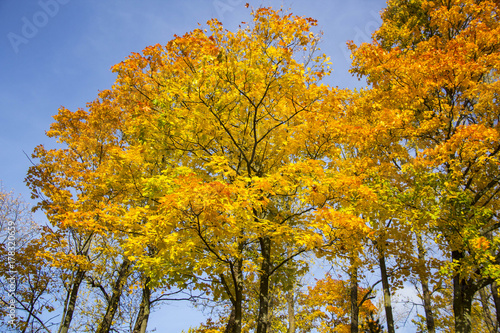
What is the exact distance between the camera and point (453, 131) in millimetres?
7617

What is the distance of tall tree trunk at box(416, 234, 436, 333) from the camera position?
347 inches

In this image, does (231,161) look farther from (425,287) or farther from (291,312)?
(291,312)

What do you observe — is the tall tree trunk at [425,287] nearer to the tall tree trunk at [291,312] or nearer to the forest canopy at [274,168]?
the forest canopy at [274,168]

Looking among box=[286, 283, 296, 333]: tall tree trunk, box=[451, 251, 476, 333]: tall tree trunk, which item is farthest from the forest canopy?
box=[286, 283, 296, 333]: tall tree trunk

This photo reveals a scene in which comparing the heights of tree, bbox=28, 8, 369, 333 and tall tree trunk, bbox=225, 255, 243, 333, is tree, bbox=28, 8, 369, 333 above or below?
above

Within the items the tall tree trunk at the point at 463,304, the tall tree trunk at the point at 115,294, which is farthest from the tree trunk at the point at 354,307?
the tall tree trunk at the point at 115,294

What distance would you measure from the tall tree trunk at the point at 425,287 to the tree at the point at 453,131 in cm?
170

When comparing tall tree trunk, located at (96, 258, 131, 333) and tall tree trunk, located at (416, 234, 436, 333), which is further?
tall tree trunk, located at (96, 258, 131, 333)

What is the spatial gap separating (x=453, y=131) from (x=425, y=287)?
600 centimetres

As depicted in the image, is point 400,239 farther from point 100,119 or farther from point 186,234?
point 100,119

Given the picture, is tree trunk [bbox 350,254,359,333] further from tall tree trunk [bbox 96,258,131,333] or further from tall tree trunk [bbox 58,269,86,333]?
tall tree trunk [bbox 58,269,86,333]

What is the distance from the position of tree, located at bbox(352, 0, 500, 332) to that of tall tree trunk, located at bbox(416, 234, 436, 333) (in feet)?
5.59

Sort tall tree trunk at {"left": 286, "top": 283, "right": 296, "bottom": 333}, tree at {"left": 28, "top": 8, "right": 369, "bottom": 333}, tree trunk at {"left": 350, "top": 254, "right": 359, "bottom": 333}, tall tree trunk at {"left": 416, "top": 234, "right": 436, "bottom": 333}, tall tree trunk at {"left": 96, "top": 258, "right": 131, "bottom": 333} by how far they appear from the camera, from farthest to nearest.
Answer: tall tree trunk at {"left": 286, "top": 283, "right": 296, "bottom": 333} → tree trunk at {"left": 350, "top": 254, "right": 359, "bottom": 333} → tall tree trunk at {"left": 96, "top": 258, "right": 131, "bottom": 333} → tall tree trunk at {"left": 416, "top": 234, "right": 436, "bottom": 333} → tree at {"left": 28, "top": 8, "right": 369, "bottom": 333}

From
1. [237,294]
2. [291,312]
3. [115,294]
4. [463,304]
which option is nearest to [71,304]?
[115,294]
